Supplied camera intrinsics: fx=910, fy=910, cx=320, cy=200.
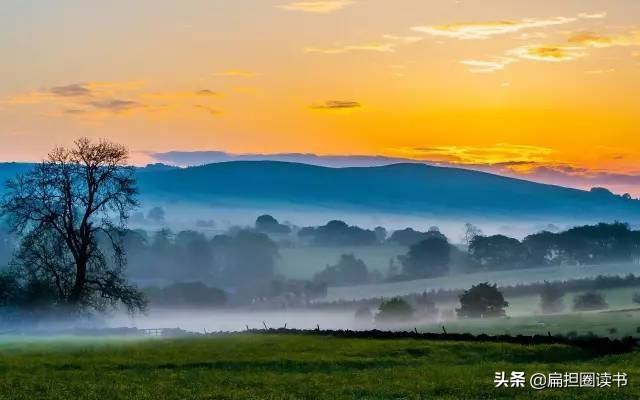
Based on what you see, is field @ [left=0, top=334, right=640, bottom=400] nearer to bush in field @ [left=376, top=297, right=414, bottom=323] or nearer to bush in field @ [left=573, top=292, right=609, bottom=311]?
bush in field @ [left=376, top=297, right=414, bottom=323]

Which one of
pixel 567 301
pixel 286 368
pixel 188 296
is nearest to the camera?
pixel 286 368

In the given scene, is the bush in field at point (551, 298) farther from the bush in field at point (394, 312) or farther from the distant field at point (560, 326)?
the distant field at point (560, 326)

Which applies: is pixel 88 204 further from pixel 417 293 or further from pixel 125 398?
pixel 417 293

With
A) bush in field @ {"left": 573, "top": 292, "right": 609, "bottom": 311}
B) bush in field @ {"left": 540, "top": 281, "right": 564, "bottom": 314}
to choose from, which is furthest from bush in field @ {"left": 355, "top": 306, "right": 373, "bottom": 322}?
bush in field @ {"left": 573, "top": 292, "right": 609, "bottom": 311}

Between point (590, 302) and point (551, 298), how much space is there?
11.8 meters

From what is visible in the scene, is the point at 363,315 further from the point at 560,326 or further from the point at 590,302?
the point at 560,326

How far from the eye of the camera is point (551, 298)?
157 meters

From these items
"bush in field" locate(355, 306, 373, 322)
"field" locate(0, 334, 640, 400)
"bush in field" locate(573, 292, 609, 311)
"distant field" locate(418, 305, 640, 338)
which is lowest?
"field" locate(0, 334, 640, 400)

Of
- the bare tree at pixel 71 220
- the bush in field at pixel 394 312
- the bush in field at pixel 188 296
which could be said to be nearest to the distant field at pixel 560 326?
the bush in field at pixel 394 312

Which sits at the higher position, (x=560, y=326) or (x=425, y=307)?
(x=425, y=307)

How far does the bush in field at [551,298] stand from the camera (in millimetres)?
148500

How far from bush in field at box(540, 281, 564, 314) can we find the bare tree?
82.1 meters

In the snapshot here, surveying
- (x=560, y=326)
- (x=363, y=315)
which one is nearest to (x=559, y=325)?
(x=560, y=326)

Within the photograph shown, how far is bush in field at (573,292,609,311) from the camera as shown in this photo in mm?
143250
